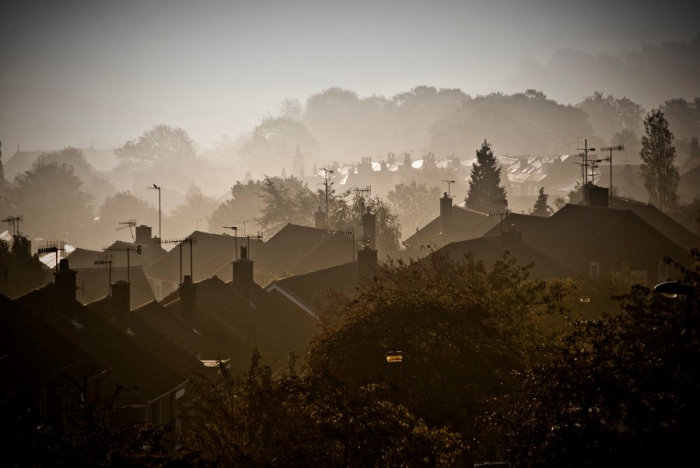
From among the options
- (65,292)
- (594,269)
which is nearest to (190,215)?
(594,269)

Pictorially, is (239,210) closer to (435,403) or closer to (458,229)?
(458,229)

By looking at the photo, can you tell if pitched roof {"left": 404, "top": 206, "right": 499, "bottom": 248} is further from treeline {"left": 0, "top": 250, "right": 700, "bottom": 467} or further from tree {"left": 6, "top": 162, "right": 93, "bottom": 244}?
tree {"left": 6, "top": 162, "right": 93, "bottom": 244}

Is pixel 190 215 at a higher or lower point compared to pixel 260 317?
higher

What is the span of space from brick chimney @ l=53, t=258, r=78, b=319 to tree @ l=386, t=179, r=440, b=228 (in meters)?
104

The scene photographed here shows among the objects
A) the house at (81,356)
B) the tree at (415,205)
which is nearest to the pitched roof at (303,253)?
the house at (81,356)

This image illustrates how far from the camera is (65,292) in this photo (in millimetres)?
27984

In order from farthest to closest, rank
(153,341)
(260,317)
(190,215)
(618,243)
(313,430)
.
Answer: (190,215), (618,243), (260,317), (153,341), (313,430)

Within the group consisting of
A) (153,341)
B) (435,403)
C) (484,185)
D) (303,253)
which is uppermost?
(484,185)

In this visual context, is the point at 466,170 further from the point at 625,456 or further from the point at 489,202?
the point at 625,456

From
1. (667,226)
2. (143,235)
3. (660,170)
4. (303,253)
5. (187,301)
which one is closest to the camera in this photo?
(187,301)

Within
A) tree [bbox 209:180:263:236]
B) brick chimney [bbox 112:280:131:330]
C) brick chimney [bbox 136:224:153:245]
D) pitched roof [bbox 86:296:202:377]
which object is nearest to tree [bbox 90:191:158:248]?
tree [bbox 209:180:263:236]

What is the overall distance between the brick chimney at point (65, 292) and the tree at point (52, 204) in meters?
111

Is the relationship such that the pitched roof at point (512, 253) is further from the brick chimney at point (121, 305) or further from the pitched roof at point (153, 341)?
the brick chimney at point (121, 305)

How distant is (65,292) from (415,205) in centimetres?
10664
